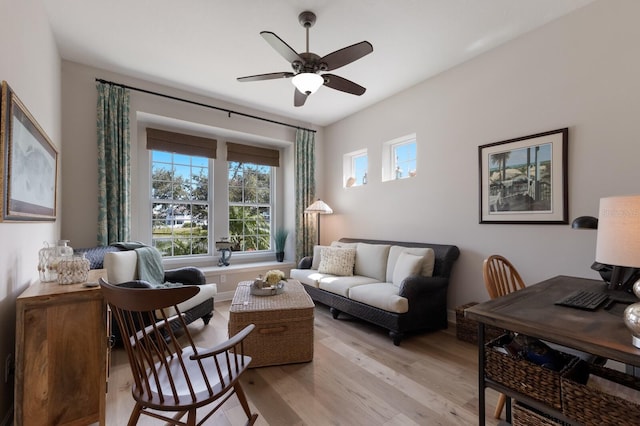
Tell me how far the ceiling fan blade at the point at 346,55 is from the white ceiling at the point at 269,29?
509 mm

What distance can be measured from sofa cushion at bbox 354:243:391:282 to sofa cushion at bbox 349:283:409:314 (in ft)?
1.08

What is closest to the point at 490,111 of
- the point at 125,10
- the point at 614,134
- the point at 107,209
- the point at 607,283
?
the point at 614,134

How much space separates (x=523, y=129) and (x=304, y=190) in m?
3.17

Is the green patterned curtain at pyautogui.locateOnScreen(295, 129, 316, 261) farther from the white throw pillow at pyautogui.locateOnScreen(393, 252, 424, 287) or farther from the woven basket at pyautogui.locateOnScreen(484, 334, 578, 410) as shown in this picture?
the woven basket at pyautogui.locateOnScreen(484, 334, 578, 410)

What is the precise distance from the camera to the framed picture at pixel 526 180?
8.01 feet

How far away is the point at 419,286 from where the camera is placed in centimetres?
277

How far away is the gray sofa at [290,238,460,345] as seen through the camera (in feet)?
8.99

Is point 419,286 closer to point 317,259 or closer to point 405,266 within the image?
point 405,266

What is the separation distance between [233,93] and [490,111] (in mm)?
3181

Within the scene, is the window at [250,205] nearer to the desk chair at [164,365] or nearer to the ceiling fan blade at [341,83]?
the ceiling fan blade at [341,83]

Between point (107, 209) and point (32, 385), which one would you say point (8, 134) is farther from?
point (107, 209)

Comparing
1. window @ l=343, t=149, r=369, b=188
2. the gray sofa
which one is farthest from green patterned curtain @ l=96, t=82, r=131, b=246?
window @ l=343, t=149, r=369, b=188

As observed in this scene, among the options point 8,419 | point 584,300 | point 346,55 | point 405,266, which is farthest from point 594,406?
point 8,419

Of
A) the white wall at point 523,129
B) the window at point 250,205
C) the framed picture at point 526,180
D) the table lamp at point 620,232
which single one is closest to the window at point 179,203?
the window at point 250,205
